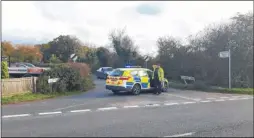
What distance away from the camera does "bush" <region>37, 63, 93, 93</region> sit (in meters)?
17.2

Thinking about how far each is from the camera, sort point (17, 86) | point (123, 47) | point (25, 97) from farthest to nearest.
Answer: point (123, 47) → point (17, 86) → point (25, 97)

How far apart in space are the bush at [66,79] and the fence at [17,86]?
422 millimetres

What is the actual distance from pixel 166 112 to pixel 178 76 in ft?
55.4

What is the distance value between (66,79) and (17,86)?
131 inches

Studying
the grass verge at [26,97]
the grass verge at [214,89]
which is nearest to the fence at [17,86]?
the grass verge at [26,97]

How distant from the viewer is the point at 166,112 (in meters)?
11.3

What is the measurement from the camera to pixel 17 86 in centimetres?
1596

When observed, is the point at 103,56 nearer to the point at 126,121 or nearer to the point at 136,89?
the point at 136,89

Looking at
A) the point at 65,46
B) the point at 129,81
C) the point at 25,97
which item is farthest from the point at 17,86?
the point at 65,46

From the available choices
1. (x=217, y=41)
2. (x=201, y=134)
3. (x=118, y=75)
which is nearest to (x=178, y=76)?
(x=217, y=41)

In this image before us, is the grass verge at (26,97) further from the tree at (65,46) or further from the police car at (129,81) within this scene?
the tree at (65,46)

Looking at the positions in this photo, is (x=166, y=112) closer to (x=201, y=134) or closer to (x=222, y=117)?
(x=222, y=117)

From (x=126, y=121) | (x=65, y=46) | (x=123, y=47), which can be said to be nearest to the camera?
(x=126, y=121)

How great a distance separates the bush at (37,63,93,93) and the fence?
422 mm
